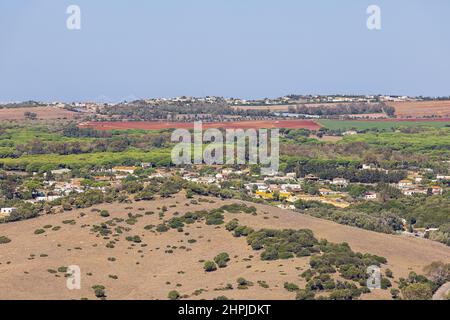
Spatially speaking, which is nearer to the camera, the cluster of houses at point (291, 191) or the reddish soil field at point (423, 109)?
the cluster of houses at point (291, 191)

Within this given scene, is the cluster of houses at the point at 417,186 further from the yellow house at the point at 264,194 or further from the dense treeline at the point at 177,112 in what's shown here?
the dense treeline at the point at 177,112

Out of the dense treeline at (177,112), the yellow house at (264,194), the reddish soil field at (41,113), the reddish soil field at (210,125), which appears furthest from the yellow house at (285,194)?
the reddish soil field at (41,113)

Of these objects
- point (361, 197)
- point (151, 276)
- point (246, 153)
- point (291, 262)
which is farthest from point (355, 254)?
point (246, 153)

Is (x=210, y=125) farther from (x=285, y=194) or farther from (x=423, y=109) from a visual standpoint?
(x=285, y=194)

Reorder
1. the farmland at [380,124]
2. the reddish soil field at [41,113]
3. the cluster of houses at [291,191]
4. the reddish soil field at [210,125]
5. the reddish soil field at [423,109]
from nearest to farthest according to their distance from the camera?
the cluster of houses at [291,191]
the reddish soil field at [210,125]
the farmland at [380,124]
the reddish soil field at [41,113]
the reddish soil field at [423,109]

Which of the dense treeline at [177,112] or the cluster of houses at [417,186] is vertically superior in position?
the dense treeline at [177,112]

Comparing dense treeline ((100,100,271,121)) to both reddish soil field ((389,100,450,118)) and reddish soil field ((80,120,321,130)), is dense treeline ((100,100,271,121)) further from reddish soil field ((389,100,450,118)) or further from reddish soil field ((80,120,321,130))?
reddish soil field ((389,100,450,118))
